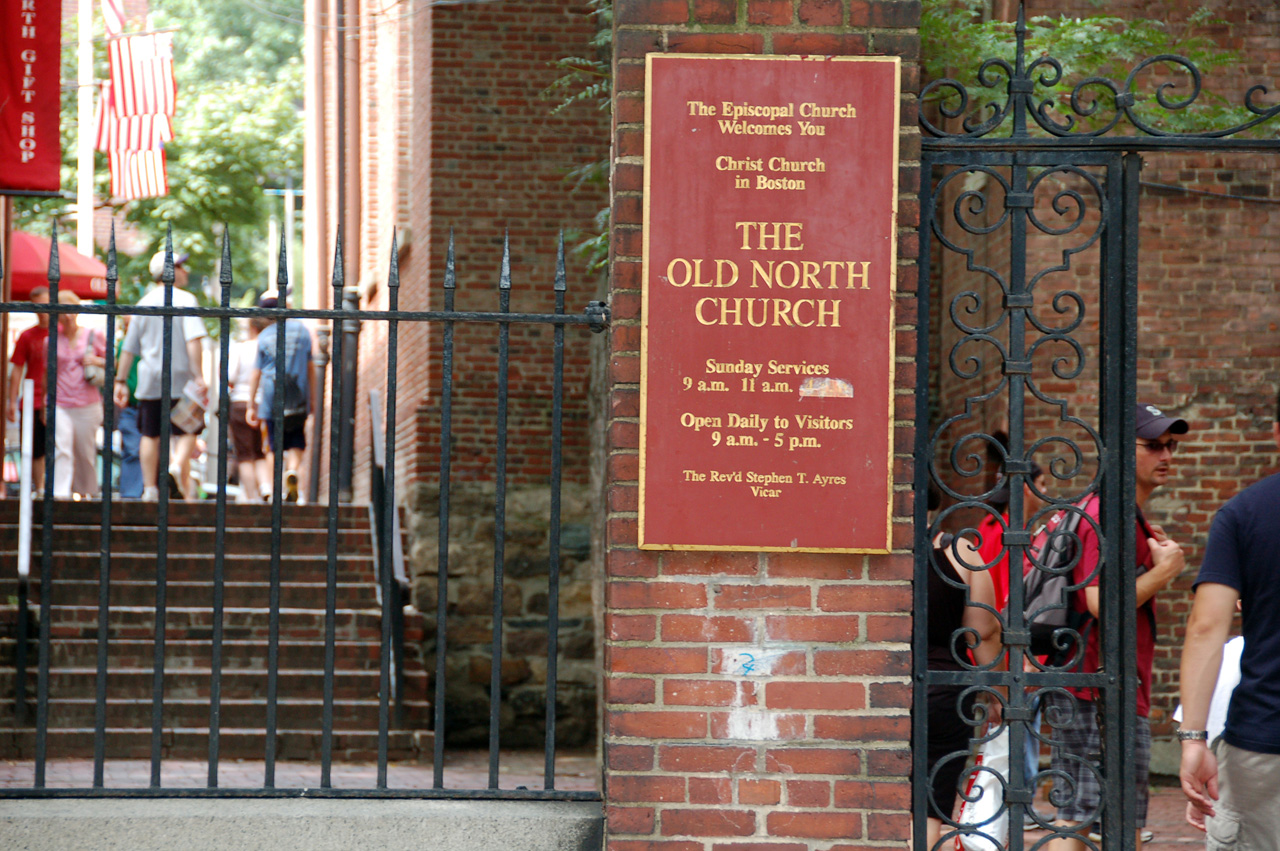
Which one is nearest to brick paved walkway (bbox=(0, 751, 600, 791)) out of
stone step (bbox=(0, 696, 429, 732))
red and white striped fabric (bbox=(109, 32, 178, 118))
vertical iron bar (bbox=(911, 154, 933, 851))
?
stone step (bbox=(0, 696, 429, 732))

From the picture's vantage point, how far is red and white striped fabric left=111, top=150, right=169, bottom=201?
15.2 meters

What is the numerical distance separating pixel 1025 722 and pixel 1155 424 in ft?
3.85

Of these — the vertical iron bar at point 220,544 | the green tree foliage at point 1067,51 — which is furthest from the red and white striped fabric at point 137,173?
the vertical iron bar at point 220,544

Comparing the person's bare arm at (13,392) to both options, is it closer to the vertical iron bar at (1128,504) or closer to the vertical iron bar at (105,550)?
the vertical iron bar at (105,550)

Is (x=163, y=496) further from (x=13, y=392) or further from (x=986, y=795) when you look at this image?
(x=13, y=392)

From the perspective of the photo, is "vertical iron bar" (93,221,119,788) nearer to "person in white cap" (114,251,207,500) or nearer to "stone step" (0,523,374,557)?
"stone step" (0,523,374,557)

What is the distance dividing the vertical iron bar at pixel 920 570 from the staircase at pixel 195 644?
4548 mm

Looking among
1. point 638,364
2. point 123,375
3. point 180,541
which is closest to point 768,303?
point 638,364

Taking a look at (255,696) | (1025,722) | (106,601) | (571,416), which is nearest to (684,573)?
(1025,722)

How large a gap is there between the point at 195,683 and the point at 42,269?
519 cm

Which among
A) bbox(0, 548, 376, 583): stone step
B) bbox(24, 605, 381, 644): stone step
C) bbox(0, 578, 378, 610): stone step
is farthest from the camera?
bbox(0, 548, 376, 583): stone step

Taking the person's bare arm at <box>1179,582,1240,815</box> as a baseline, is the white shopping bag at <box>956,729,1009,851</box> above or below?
Answer: below

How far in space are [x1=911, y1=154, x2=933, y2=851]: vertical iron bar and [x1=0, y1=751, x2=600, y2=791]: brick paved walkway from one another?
257cm

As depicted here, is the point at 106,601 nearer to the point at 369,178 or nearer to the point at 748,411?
the point at 748,411
